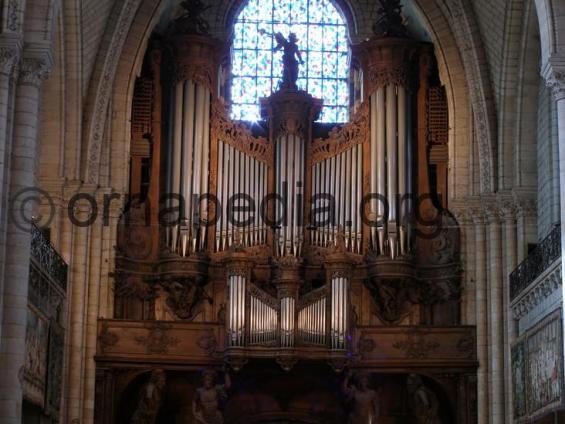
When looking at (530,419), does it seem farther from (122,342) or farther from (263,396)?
(122,342)

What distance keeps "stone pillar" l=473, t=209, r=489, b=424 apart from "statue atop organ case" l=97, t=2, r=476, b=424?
0.86ft

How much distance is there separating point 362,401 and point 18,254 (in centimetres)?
943

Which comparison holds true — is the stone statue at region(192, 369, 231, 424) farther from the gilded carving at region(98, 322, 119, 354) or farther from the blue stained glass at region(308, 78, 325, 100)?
the blue stained glass at region(308, 78, 325, 100)

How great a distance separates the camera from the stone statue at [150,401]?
96.7 feet

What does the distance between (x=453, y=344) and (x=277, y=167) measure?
18.5 ft

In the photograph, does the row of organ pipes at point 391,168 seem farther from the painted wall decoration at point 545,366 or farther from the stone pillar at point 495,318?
the painted wall decoration at point 545,366

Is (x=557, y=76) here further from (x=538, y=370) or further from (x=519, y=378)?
(x=519, y=378)

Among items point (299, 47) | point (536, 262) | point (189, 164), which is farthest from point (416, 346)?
point (299, 47)

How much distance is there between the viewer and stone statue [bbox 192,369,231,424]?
96.0 feet

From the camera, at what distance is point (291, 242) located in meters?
30.9

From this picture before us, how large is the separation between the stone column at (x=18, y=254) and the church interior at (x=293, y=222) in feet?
13.8

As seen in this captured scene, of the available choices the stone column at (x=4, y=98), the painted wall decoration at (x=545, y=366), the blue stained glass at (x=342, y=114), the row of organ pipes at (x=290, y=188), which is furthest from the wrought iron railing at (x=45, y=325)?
the painted wall decoration at (x=545, y=366)

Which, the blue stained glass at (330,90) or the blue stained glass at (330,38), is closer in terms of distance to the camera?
the blue stained glass at (330,90)

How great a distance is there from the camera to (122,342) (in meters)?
29.8
